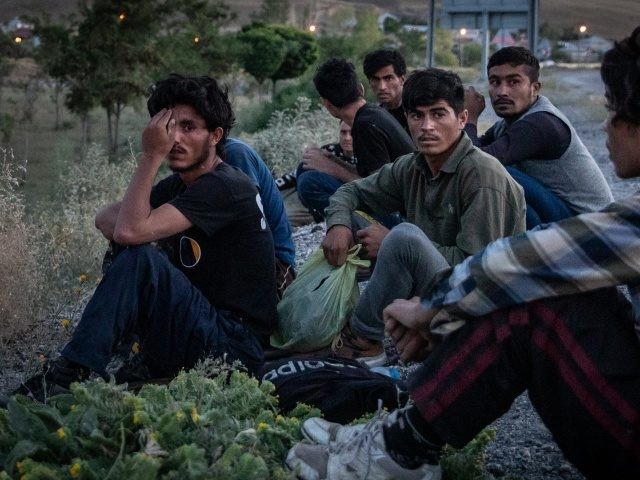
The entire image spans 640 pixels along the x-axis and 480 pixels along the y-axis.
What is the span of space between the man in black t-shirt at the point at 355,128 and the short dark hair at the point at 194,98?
1.84m

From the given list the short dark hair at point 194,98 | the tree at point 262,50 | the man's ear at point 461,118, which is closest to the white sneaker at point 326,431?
the short dark hair at point 194,98

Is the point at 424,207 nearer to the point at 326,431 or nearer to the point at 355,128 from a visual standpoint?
the point at 326,431

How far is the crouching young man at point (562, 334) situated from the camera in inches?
107

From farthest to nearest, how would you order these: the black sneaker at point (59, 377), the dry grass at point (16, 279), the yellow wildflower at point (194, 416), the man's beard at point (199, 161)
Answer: the dry grass at point (16, 279) < the man's beard at point (199, 161) < the black sneaker at point (59, 377) < the yellow wildflower at point (194, 416)

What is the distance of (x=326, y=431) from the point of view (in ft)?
11.2

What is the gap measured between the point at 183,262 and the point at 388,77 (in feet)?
11.2

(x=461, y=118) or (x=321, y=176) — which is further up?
(x=461, y=118)

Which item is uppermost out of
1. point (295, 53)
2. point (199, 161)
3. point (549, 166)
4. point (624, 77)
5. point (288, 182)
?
point (295, 53)

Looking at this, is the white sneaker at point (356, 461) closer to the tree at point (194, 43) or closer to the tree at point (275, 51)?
the tree at point (194, 43)

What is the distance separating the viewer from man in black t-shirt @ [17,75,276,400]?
409cm

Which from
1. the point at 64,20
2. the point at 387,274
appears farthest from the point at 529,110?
the point at 64,20

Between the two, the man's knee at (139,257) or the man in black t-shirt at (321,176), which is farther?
the man in black t-shirt at (321,176)

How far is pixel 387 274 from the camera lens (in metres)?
4.55

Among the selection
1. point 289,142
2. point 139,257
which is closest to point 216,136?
point 139,257
